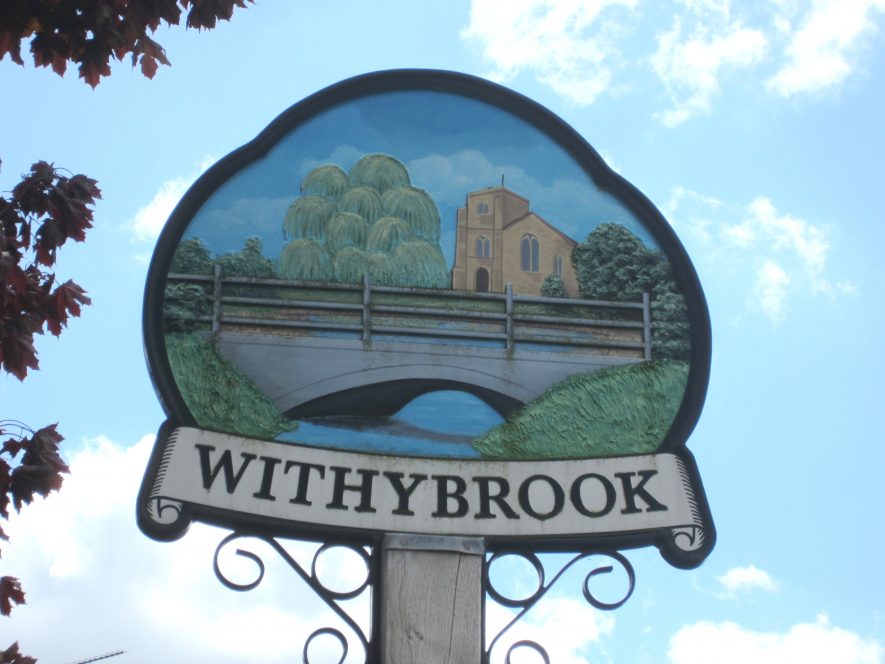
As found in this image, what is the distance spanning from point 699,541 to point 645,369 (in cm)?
118

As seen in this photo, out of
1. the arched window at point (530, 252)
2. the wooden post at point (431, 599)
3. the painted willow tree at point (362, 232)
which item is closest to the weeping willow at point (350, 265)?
the painted willow tree at point (362, 232)

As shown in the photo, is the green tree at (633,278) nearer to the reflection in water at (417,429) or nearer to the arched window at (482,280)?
the arched window at (482,280)

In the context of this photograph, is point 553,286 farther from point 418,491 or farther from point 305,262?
point 418,491

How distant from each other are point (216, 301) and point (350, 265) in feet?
2.80

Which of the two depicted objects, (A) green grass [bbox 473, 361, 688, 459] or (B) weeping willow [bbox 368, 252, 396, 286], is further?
(B) weeping willow [bbox 368, 252, 396, 286]

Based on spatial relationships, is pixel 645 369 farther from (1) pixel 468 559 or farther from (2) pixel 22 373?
(2) pixel 22 373

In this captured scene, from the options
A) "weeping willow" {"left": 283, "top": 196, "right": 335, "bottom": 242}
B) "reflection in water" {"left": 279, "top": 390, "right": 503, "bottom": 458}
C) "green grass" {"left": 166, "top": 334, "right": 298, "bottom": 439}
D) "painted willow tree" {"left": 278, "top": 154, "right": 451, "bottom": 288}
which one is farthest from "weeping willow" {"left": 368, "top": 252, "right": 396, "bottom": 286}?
"green grass" {"left": 166, "top": 334, "right": 298, "bottom": 439}

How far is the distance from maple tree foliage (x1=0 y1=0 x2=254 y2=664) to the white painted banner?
172cm

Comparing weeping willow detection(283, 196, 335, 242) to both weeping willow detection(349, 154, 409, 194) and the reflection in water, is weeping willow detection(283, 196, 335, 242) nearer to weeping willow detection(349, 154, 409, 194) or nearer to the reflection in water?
weeping willow detection(349, 154, 409, 194)

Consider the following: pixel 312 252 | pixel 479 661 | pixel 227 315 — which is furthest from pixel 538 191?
pixel 479 661

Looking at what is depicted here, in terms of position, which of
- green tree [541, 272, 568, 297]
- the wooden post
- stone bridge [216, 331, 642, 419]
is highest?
green tree [541, 272, 568, 297]

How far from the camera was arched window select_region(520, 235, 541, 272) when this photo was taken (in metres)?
9.48

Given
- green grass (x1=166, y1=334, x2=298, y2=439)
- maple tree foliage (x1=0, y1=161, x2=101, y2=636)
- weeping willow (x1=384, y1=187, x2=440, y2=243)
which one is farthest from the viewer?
weeping willow (x1=384, y1=187, x2=440, y2=243)

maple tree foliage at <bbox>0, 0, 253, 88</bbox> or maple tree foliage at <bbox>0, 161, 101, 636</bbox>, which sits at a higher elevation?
maple tree foliage at <bbox>0, 0, 253, 88</bbox>
